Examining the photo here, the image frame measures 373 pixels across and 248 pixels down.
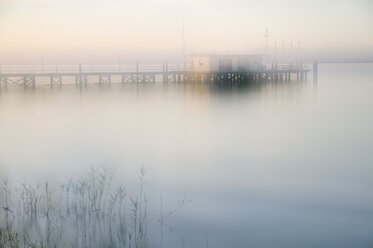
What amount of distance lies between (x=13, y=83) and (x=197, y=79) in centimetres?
1586

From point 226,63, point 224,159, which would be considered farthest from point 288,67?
point 224,159

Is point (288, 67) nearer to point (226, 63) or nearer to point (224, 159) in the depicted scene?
point (226, 63)

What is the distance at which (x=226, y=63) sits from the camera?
1927 inches

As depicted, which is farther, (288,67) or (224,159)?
(288,67)

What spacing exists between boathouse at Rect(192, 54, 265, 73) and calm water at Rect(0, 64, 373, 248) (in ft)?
50.9

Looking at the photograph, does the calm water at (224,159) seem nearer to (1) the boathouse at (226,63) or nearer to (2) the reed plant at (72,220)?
(2) the reed plant at (72,220)

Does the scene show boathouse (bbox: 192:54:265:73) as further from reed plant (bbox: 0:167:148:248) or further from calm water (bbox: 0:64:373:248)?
reed plant (bbox: 0:167:148:248)

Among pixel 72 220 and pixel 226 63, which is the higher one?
pixel 226 63

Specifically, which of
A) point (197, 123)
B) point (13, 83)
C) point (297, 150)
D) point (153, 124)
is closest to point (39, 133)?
point (153, 124)

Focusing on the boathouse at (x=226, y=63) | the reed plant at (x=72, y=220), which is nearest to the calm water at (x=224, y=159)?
the reed plant at (x=72, y=220)

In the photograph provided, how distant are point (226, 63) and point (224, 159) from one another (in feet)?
112

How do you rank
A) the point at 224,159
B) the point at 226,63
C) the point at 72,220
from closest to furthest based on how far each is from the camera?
the point at 72,220
the point at 224,159
the point at 226,63

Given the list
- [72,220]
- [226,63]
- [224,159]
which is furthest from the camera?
[226,63]

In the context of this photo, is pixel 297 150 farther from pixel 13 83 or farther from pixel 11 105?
pixel 13 83
